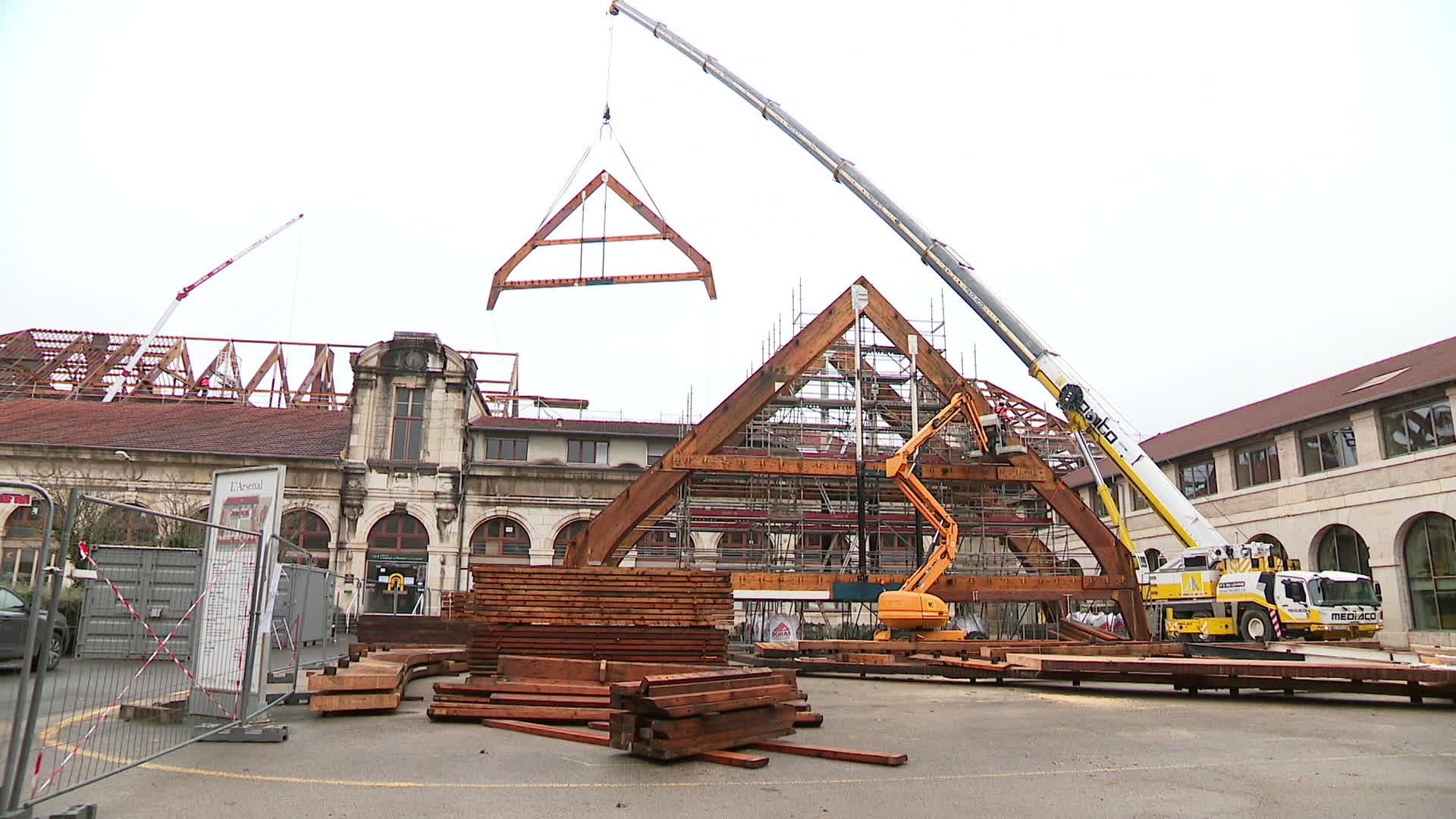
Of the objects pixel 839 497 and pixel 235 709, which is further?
pixel 839 497

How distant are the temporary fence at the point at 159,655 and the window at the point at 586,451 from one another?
27307mm

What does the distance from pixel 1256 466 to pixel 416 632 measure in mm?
31666

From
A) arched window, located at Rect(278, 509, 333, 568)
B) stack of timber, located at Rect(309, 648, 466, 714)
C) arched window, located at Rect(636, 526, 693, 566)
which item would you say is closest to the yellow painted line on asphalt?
stack of timber, located at Rect(309, 648, 466, 714)

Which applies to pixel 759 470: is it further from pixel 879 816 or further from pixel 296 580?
pixel 879 816

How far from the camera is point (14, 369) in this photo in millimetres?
48344

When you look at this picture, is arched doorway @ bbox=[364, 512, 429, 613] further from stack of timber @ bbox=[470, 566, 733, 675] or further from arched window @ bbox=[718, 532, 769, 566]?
stack of timber @ bbox=[470, 566, 733, 675]

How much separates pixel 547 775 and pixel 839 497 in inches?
1012

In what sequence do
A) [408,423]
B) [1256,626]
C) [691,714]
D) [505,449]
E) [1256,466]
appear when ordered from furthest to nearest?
[505,449] → [408,423] → [1256,466] → [1256,626] → [691,714]

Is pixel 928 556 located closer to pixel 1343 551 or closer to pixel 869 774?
pixel 869 774

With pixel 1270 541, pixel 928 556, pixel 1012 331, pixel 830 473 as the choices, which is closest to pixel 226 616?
pixel 928 556

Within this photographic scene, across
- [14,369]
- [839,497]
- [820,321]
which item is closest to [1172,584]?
[839,497]

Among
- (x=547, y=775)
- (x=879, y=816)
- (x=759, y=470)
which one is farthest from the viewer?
(x=759, y=470)

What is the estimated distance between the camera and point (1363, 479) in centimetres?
3044

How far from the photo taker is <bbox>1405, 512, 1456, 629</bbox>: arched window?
90.8 ft
